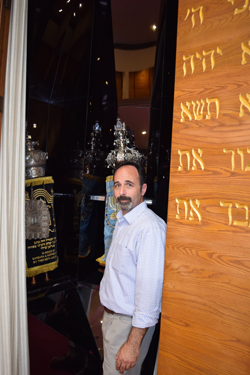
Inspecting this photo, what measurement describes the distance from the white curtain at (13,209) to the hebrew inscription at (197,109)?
104cm

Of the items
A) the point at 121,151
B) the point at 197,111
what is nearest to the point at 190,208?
the point at 197,111

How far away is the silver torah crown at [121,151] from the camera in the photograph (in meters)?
2.68

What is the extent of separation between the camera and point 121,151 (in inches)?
→ 109

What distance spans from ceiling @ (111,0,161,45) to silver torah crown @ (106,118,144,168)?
0.81 metres

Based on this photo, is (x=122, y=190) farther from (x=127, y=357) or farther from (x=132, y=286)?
(x=127, y=357)

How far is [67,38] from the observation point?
10.3ft

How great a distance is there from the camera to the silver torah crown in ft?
8.79

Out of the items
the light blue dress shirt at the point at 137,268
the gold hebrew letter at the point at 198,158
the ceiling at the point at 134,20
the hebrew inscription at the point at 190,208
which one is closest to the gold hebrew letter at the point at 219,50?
the gold hebrew letter at the point at 198,158

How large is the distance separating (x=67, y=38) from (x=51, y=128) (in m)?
1.02

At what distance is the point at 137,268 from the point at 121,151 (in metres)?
1.63

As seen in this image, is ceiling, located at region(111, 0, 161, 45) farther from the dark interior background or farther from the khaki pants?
the khaki pants

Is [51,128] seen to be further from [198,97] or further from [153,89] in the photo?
[198,97]

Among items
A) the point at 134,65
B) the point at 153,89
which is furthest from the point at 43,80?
the point at 153,89

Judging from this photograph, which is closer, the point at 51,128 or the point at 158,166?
the point at 158,166
